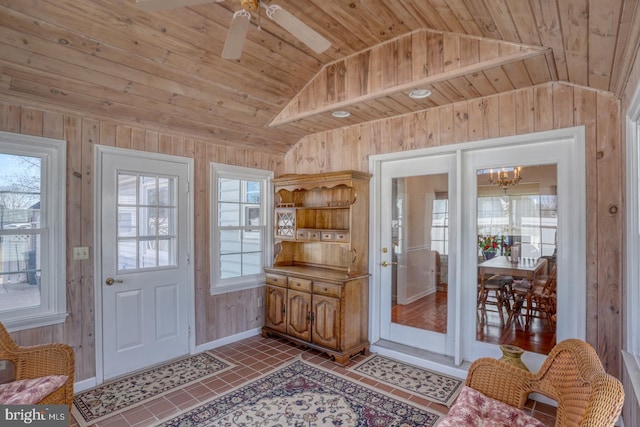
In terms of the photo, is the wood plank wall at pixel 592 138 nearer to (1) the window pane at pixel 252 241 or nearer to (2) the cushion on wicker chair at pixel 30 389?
(1) the window pane at pixel 252 241

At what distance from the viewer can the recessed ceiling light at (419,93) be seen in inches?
115

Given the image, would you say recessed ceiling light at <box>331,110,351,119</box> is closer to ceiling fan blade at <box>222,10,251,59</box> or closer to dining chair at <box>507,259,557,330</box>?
ceiling fan blade at <box>222,10,251,59</box>

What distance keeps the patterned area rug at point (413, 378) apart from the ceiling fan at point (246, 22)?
9.19 ft

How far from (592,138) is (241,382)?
3520mm

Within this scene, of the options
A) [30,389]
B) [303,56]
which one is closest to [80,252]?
[30,389]

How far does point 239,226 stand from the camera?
432cm

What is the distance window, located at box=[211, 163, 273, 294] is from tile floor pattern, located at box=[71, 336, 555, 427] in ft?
2.39

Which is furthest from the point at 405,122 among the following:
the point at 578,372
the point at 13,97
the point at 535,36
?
the point at 13,97

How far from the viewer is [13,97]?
8.76ft

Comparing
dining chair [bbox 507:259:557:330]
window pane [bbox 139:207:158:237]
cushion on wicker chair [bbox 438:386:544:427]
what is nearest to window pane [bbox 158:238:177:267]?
window pane [bbox 139:207:158:237]

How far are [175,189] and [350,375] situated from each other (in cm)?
258

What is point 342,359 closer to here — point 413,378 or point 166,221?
point 413,378

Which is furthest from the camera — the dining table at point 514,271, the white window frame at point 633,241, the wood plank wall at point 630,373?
the dining table at point 514,271

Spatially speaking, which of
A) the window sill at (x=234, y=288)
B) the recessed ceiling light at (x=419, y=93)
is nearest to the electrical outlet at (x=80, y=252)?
the window sill at (x=234, y=288)
